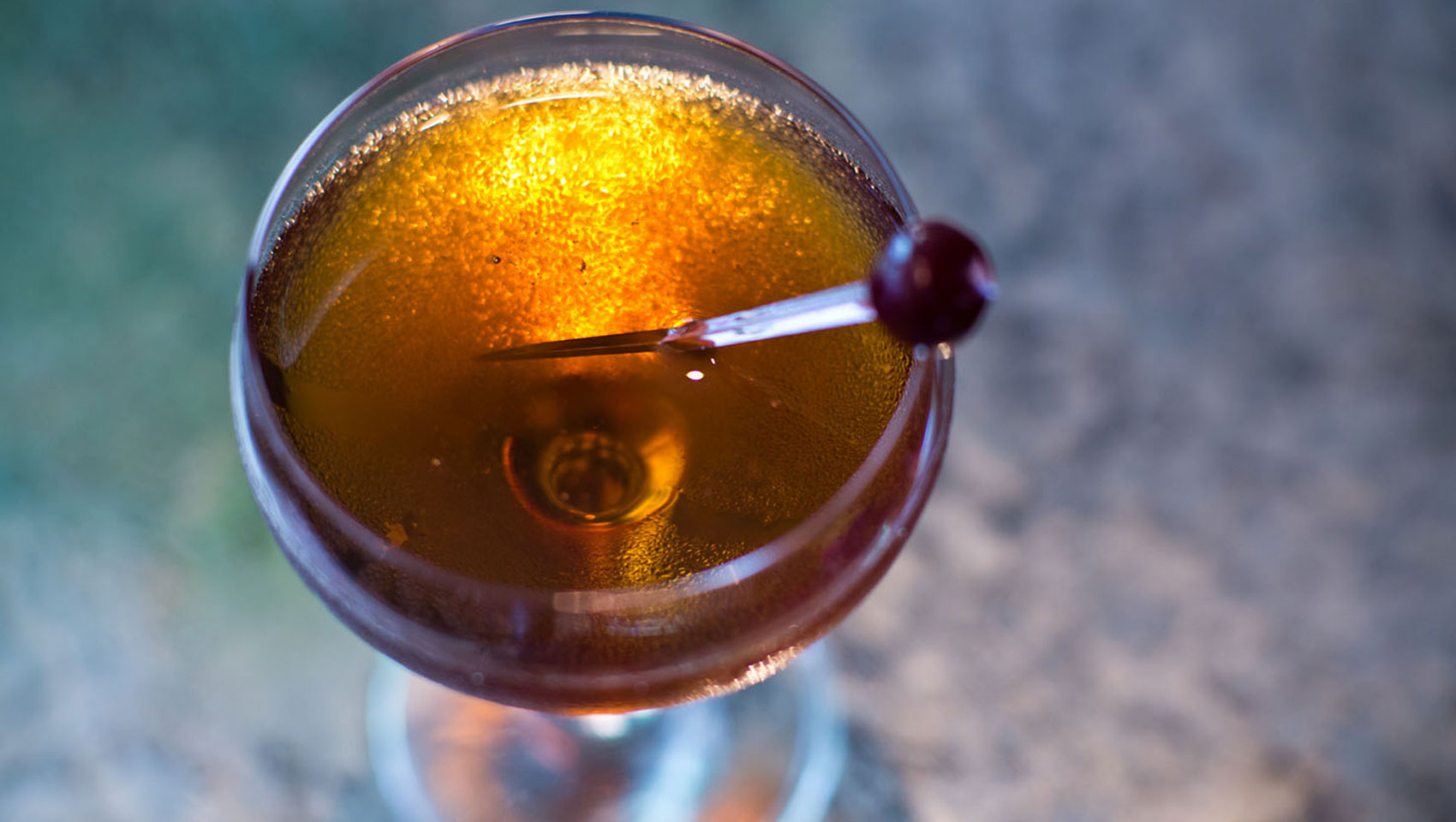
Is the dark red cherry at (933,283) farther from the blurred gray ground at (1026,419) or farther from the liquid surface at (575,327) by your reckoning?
the blurred gray ground at (1026,419)

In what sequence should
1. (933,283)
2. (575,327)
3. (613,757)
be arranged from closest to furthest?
1. (933,283)
2. (575,327)
3. (613,757)

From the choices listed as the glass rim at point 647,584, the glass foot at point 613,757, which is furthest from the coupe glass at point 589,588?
the glass foot at point 613,757

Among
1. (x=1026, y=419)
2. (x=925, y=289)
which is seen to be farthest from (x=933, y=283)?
(x=1026, y=419)

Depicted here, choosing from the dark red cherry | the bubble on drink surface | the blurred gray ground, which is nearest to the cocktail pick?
the dark red cherry

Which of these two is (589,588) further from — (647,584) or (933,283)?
(933,283)

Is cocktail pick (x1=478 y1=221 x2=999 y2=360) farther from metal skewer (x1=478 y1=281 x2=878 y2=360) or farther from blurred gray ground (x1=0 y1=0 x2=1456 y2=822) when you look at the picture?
blurred gray ground (x1=0 y1=0 x2=1456 y2=822)

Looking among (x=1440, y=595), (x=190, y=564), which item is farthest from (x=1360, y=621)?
(x=190, y=564)
